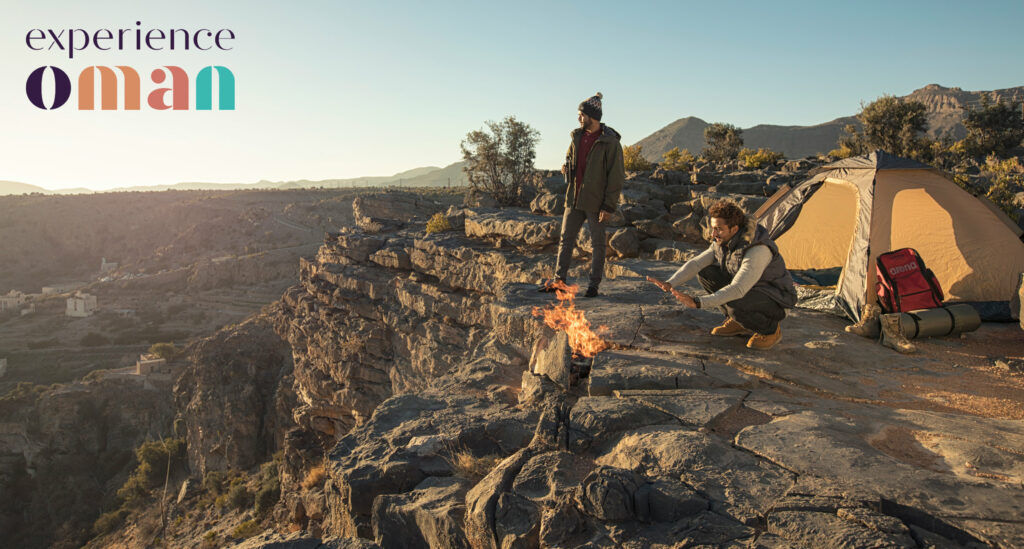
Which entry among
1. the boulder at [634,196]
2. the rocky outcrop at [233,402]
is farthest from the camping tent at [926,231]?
the rocky outcrop at [233,402]

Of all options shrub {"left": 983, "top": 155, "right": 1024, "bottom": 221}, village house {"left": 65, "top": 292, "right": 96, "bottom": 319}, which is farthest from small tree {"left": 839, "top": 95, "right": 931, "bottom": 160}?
village house {"left": 65, "top": 292, "right": 96, "bottom": 319}

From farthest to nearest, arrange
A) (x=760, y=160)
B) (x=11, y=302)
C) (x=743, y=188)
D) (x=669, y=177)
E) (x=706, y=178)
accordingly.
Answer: (x=11, y=302), (x=760, y=160), (x=669, y=177), (x=706, y=178), (x=743, y=188)

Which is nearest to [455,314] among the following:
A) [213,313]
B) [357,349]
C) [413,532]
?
[357,349]

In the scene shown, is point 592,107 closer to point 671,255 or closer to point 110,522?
point 671,255

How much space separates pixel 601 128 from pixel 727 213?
225 cm

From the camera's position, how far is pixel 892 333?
653 centimetres

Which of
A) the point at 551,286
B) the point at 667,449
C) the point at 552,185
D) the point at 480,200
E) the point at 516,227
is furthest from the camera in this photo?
the point at 480,200

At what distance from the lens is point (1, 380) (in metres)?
42.1

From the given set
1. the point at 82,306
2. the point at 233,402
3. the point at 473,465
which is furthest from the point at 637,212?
the point at 82,306

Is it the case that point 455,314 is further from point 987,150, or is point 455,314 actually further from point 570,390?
point 987,150

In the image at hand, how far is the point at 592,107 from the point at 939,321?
17.3ft

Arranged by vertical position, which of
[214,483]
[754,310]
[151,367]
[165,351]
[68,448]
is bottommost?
[68,448]

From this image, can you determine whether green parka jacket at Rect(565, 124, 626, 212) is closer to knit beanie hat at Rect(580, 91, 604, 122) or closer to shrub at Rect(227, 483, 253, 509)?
knit beanie hat at Rect(580, 91, 604, 122)

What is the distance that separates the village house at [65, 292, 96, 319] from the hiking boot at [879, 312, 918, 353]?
6759 centimetres
